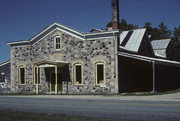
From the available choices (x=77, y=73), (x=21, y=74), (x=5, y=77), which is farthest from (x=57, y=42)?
(x=5, y=77)

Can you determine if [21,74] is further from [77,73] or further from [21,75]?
[77,73]

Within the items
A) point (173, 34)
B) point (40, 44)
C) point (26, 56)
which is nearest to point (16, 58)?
point (26, 56)

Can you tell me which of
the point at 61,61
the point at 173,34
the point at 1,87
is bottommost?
the point at 1,87

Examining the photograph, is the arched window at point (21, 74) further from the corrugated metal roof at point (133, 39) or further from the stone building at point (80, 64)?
the corrugated metal roof at point (133, 39)

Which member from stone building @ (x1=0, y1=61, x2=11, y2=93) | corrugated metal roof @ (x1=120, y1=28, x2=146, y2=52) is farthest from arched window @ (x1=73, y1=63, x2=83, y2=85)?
stone building @ (x1=0, y1=61, x2=11, y2=93)

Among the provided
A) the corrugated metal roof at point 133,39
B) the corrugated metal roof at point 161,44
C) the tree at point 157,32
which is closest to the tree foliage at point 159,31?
the tree at point 157,32

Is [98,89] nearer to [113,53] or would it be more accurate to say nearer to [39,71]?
[113,53]

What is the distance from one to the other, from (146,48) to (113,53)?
11005mm

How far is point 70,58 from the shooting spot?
93.2 feet

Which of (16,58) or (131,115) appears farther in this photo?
(16,58)

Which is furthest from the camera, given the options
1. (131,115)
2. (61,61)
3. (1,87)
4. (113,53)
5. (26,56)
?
(1,87)

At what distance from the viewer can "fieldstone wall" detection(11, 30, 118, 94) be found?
2631 cm

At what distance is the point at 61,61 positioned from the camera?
2880cm

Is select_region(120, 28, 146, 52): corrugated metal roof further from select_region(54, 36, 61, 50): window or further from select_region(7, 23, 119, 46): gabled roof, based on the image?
select_region(54, 36, 61, 50): window
